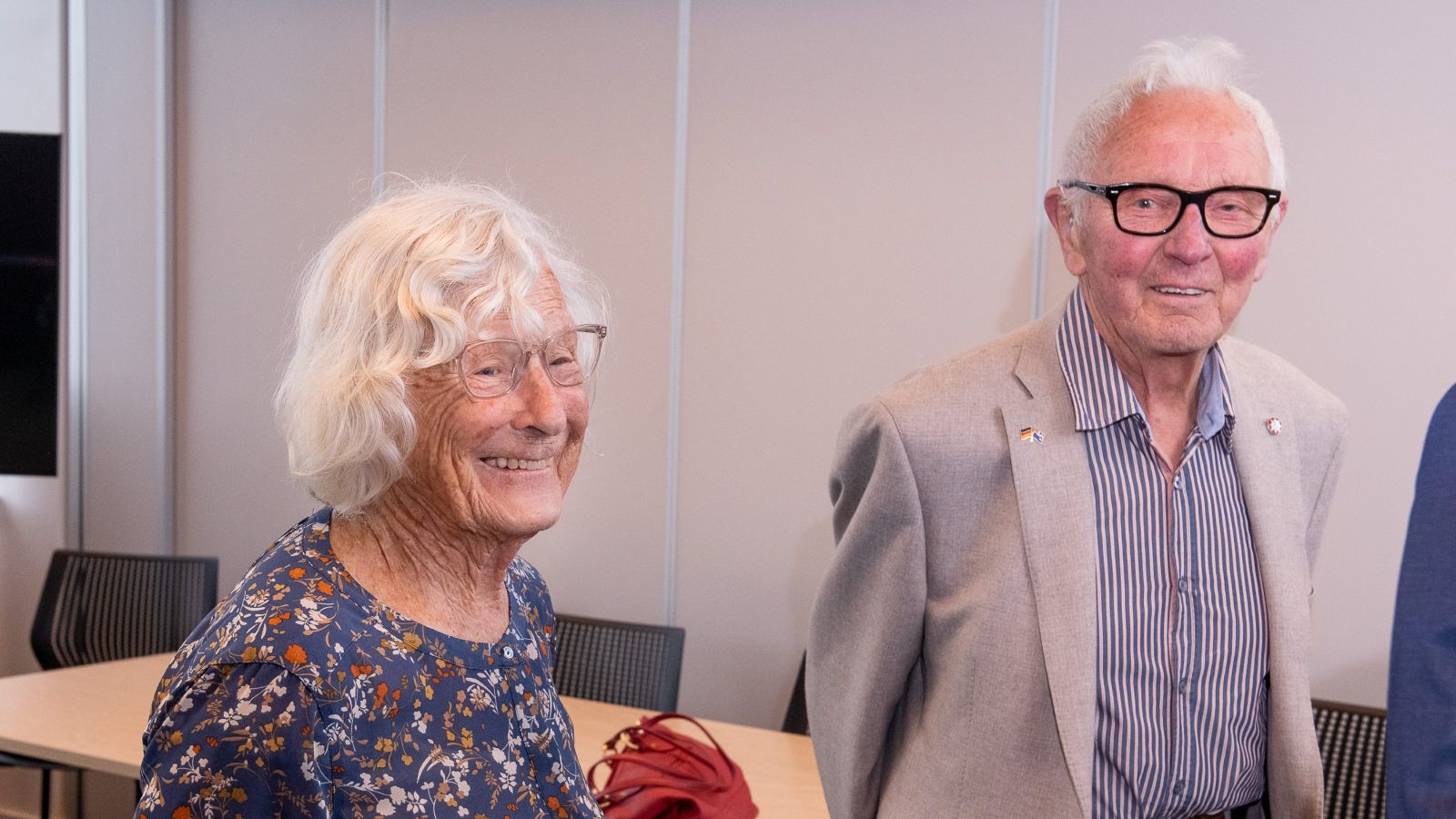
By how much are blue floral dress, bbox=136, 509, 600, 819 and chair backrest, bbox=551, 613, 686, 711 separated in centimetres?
224

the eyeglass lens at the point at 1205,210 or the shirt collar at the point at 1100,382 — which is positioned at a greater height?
the eyeglass lens at the point at 1205,210

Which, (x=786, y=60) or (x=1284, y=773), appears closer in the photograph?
(x=1284, y=773)

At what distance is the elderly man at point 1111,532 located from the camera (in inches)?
67.3

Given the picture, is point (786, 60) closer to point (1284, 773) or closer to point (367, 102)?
point (367, 102)

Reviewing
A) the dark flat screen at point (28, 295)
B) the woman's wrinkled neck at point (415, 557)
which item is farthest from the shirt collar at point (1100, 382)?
the dark flat screen at point (28, 295)

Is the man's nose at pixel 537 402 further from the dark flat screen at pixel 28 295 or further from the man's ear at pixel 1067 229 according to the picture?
the dark flat screen at pixel 28 295

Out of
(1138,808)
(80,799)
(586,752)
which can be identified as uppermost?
(1138,808)

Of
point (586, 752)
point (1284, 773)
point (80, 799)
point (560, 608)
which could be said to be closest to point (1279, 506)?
point (1284, 773)

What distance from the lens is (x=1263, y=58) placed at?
3.43 m

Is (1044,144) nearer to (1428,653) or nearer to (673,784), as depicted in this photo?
(673,784)

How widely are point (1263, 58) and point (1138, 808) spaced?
2.43 metres

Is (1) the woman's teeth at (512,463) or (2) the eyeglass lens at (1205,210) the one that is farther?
(2) the eyeglass lens at (1205,210)

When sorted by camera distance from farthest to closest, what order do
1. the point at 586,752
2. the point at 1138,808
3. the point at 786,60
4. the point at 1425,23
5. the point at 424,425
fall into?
the point at 786,60 < the point at 1425,23 < the point at 586,752 < the point at 1138,808 < the point at 424,425

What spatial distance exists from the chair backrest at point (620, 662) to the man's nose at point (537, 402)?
93.0 inches
